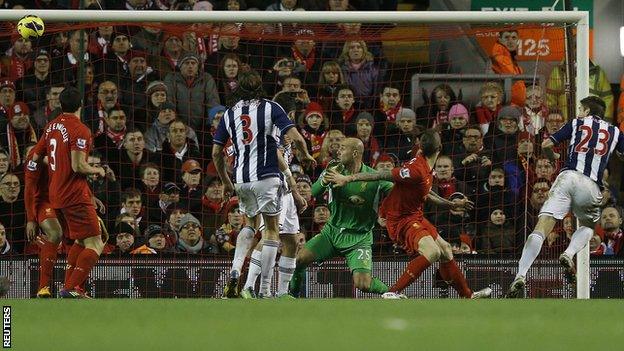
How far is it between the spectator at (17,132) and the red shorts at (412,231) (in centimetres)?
394

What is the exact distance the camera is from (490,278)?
1326cm

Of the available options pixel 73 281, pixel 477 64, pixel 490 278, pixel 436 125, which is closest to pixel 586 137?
pixel 490 278

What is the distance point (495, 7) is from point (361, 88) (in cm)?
359

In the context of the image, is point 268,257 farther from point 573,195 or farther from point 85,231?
point 573,195

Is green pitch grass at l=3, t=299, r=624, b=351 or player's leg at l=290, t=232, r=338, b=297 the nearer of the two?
green pitch grass at l=3, t=299, r=624, b=351

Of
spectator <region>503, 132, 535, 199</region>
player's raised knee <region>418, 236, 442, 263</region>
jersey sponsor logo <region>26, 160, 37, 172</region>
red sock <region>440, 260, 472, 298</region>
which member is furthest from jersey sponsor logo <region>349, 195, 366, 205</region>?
jersey sponsor logo <region>26, 160, 37, 172</region>

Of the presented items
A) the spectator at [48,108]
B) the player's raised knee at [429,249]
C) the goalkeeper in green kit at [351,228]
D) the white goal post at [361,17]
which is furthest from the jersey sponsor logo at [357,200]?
the spectator at [48,108]

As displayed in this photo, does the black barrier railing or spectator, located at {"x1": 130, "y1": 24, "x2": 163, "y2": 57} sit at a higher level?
spectator, located at {"x1": 130, "y1": 24, "x2": 163, "y2": 57}

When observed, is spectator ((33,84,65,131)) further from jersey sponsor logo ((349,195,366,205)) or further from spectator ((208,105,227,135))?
jersey sponsor logo ((349,195,366,205))

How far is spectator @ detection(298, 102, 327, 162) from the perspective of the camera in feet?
46.1

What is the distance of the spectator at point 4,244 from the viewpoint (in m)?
13.4

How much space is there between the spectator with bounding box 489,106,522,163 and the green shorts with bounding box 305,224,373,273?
2276 millimetres

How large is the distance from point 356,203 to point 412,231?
562 mm

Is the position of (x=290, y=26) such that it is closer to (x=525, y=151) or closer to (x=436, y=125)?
(x=436, y=125)
